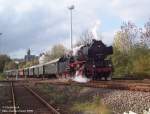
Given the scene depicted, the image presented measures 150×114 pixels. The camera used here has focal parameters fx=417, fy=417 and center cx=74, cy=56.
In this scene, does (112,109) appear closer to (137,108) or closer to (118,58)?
(137,108)

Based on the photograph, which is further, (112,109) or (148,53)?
(148,53)

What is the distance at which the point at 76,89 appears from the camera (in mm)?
27219

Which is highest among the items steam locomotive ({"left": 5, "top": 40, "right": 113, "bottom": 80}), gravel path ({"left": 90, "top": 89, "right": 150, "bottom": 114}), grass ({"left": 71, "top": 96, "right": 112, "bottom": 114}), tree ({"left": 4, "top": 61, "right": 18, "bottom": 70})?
tree ({"left": 4, "top": 61, "right": 18, "bottom": 70})

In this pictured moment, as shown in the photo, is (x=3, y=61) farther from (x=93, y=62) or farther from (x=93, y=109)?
(x=93, y=109)

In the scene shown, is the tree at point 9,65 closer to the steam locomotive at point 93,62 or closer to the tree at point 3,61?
the tree at point 3,61

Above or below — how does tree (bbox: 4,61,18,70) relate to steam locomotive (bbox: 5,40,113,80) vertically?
above

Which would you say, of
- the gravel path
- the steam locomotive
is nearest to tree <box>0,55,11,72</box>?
the steam locomotive

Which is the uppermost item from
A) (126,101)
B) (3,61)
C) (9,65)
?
(3,61)

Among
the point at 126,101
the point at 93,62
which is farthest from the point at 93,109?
the point at 93,62

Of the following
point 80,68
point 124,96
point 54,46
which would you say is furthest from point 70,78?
point 54,46

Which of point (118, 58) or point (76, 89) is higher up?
point (118, 58)

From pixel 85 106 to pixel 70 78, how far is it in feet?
68.8

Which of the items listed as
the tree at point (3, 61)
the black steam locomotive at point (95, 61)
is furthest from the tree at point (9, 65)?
the black steam locomotive at point (95, 61)

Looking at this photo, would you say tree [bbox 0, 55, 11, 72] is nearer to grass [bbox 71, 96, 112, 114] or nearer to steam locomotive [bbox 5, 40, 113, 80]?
steam locomotive [bbox 5, 40, 113, 80]
